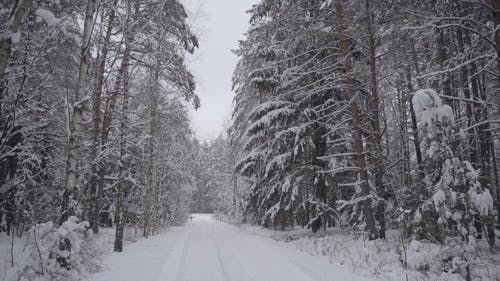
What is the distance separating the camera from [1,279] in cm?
547

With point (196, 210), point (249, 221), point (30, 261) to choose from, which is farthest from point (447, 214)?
point (196, 210)

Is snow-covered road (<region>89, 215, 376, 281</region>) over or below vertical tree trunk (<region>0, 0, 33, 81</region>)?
below

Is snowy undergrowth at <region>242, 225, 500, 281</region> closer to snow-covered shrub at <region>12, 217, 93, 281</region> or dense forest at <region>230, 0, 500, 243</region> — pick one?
dense forest at <region>230, 0, 500, 243</region>

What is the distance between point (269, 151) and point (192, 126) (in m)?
14.9

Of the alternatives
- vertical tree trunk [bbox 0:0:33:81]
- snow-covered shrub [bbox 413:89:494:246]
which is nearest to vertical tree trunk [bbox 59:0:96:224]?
vertical tree trunk [bbox 0:0:33:81]

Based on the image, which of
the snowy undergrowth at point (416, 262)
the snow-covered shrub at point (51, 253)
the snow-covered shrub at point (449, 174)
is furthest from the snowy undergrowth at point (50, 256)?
the snow-covered shrub at point (449, 174)

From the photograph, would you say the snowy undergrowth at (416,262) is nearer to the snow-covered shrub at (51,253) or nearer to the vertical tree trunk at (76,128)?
the snow-covered shrub at (51,253)

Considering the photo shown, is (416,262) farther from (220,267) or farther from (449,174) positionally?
(220,267)

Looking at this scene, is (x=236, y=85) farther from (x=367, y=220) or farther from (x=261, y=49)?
(x=367, y=220)

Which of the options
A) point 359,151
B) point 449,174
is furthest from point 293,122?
point 449,174

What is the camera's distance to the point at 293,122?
16875 millimetres

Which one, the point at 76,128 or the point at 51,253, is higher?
the point at 76,128

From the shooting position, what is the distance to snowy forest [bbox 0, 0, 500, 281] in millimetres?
5918

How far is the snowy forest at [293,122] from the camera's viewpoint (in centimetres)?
592
